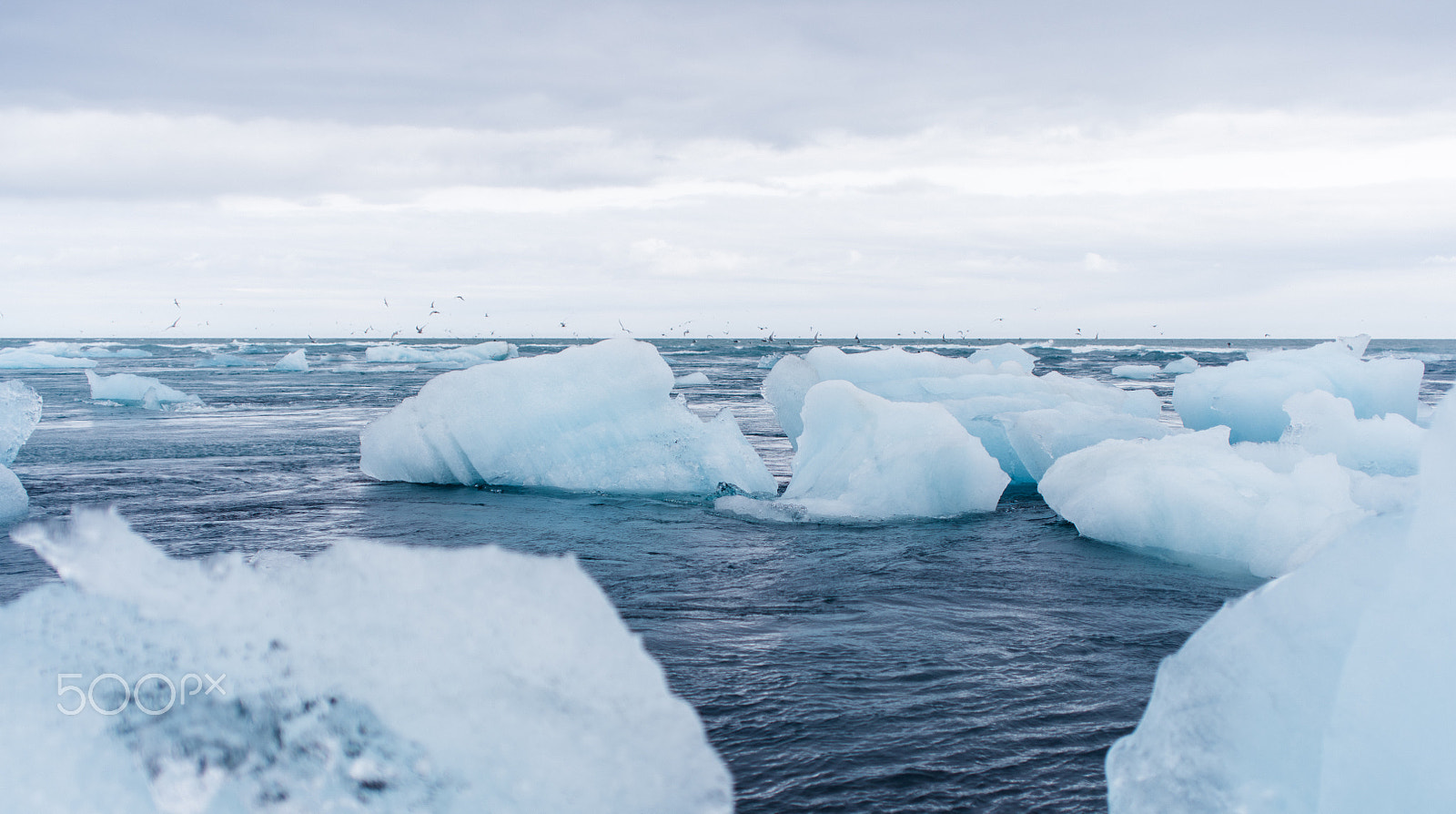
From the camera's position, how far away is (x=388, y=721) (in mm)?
2439

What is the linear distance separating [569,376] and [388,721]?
25.8 feet

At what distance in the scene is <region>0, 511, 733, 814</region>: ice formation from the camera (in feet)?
7.58

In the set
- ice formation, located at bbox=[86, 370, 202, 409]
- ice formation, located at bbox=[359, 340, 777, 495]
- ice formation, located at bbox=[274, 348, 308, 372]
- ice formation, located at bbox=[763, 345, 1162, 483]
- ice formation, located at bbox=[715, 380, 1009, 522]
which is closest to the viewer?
ice formation, located at bbox=[715, 380, 1009, 522]

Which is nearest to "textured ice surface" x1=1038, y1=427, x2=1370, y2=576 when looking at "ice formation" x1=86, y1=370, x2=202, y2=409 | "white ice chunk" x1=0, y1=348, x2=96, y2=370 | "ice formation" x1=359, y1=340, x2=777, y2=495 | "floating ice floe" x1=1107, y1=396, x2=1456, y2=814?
"ice formation" x1=359, y1=340, x2=777, y2=495

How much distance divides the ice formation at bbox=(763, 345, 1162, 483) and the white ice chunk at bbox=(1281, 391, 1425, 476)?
2.20 m

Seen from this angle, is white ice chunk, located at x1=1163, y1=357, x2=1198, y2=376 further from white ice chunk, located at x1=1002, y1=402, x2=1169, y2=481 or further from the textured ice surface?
the textured ice surface

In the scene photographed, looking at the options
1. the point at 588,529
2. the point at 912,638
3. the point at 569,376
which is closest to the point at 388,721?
the point at 912,638

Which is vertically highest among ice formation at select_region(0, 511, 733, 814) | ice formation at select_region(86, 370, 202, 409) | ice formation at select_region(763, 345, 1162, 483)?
ice formation at select_region(763, 345, 1162, 483)

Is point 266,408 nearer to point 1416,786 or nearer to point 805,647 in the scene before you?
point 805,647

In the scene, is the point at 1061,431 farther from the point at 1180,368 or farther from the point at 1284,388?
the point at 1180,368

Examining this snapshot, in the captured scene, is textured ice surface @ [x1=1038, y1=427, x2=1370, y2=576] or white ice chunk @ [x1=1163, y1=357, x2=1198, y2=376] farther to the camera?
white ice chunk @ [x1=1163, y1=357, x2=1198, y2=376]

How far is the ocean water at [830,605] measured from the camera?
369 cm

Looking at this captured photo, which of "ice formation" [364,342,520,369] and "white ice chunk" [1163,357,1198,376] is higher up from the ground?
"white ice chunk" [1163,357,1198,376]

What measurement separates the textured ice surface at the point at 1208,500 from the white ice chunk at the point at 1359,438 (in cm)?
111
